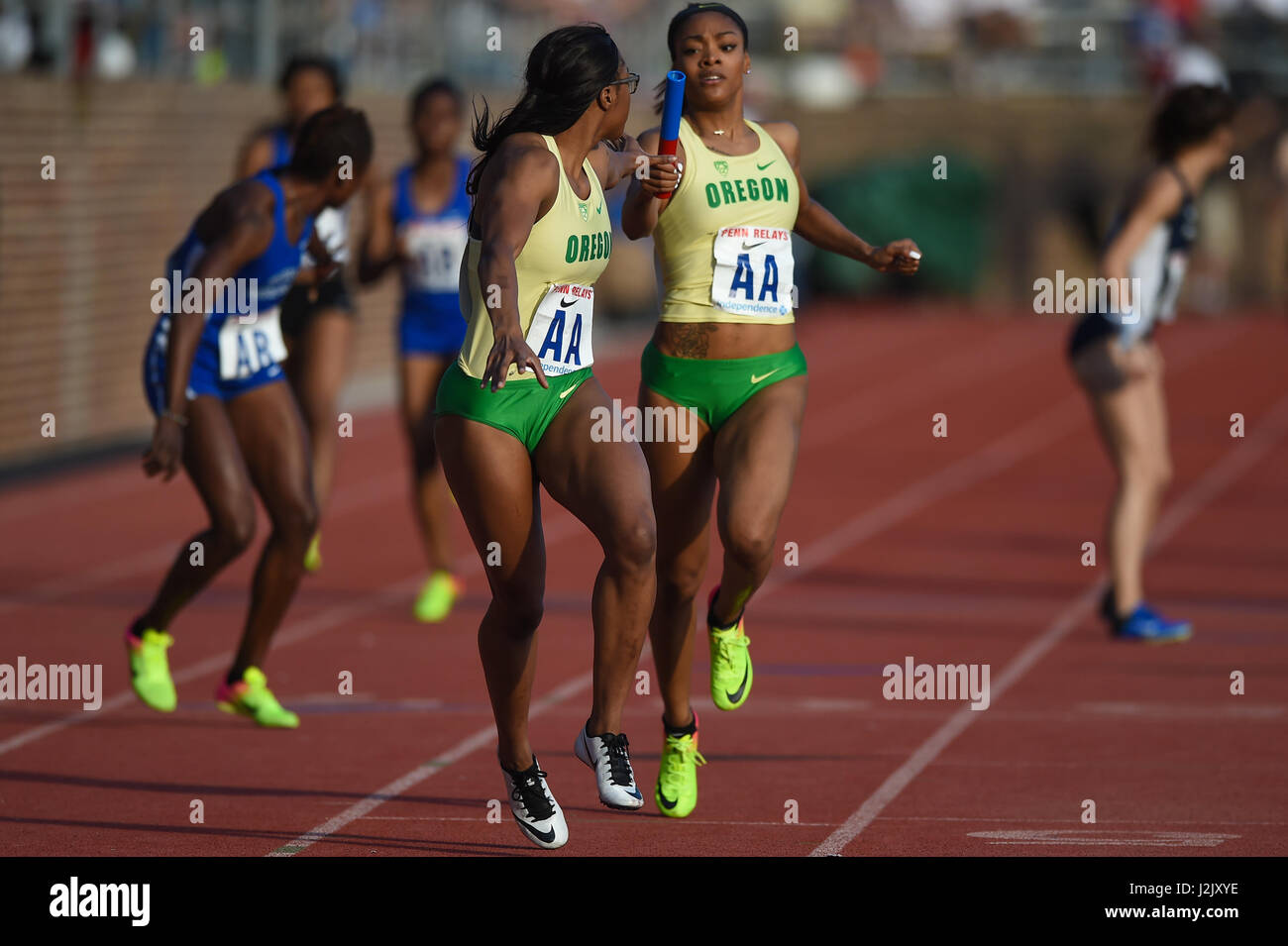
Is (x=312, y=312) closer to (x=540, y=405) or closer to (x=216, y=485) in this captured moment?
(x=216, y=485)

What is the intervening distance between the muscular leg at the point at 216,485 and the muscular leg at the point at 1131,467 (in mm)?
4105

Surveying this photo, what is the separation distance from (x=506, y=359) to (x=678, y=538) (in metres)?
1.51

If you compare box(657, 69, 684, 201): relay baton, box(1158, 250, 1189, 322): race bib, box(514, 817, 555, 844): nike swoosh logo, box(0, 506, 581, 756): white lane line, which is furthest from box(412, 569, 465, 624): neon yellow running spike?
box(514, 817, 555, 844): nike swoosh logo

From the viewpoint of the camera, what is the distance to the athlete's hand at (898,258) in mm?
7020

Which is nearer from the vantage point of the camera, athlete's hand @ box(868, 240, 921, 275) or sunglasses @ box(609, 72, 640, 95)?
sunglasses @ box(609, 72, 640, 95)

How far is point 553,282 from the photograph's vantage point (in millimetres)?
5914

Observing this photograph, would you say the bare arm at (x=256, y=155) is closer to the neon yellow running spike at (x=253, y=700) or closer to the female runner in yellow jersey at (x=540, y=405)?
the neon yellow running spike at (x=253, y=700)

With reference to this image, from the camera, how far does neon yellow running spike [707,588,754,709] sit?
707 cm

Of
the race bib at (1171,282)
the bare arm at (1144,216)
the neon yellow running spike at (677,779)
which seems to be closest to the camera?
the neon yellow running spike at (677,779)

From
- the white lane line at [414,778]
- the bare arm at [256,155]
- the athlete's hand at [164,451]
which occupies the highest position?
the bare arm at [256,155]

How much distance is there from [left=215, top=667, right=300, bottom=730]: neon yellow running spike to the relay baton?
8.46ft

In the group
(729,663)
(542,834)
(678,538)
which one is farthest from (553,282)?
(729,663)

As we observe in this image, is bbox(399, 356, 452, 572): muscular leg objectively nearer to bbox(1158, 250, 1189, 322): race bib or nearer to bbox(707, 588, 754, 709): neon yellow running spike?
bbox(1158, 250, 1189, 322): race bib

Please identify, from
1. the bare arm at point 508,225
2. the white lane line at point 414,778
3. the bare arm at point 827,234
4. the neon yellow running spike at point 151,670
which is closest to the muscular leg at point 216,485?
the neon yellow running spike at point 151,670
